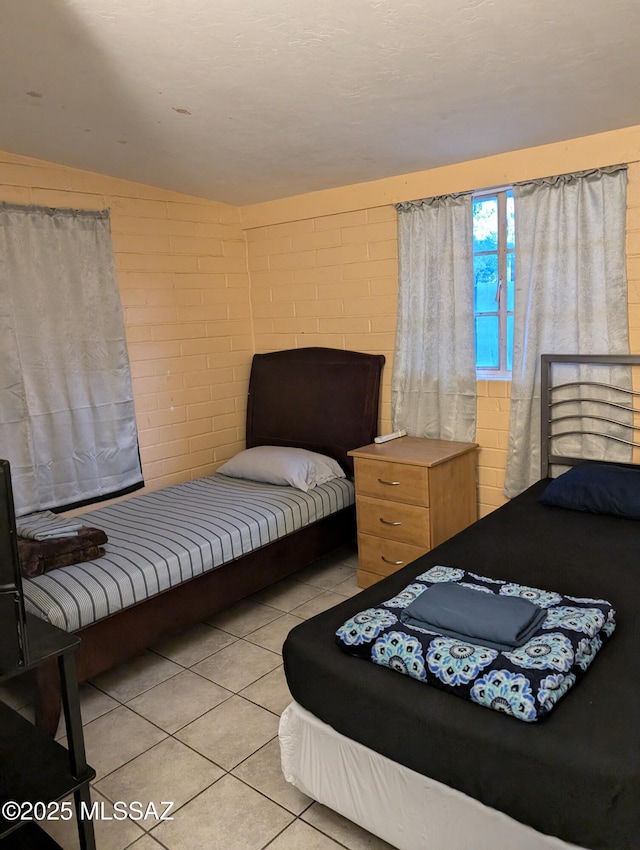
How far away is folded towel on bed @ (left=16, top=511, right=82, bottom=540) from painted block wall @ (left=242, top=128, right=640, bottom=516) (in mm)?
1899

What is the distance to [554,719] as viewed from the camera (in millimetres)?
1446

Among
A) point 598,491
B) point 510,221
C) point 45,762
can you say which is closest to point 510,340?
point 510,221

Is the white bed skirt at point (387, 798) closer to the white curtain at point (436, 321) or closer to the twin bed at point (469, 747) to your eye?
the twin bed at point (469, 747)

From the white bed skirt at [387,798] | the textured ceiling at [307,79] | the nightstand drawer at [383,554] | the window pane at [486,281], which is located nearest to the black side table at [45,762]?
the white bed skirt at [387,798]

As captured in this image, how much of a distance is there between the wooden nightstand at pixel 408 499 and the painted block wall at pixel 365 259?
0.82ft

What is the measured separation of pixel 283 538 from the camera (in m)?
3.27

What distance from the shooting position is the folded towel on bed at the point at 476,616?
1649 millimetres

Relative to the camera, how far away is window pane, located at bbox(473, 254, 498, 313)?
3371 mm

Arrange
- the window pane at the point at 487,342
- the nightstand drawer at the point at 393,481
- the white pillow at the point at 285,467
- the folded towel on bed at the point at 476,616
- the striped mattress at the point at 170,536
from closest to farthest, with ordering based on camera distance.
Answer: the folded towel on bed at the point at 476,616 → the striped mattress at the point at 170,536 → the nightstand drawer at the point at 393,481 → the window pane at the point at 487,342 → the white pillow at the point at 285,467

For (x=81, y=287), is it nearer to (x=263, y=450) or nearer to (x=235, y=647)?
(x=263, y=450)

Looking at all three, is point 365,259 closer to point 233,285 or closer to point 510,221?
point 510,221

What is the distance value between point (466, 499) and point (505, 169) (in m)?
1.71

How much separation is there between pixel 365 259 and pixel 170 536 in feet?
6.57

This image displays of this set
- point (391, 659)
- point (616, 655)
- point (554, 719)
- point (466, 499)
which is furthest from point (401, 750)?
point (466, 499)
